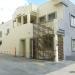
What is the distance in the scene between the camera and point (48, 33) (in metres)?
20.9

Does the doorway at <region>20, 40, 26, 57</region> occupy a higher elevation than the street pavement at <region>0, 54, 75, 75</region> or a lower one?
higher

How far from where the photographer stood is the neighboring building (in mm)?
20516

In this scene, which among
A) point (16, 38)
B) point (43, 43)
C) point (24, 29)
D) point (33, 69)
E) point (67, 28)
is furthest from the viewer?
point (16, 38)

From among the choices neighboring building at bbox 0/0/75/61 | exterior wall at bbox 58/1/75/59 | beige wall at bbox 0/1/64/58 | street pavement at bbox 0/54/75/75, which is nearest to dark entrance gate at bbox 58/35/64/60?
neighboring building at bbox 0/0/75/61

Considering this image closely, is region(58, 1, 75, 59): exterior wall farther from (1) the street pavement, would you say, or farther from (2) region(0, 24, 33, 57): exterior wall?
(1) the street pavement

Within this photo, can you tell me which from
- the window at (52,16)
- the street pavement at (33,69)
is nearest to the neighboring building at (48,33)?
the window at (52,16)

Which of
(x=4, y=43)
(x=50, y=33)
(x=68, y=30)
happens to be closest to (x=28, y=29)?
(x=50, y=33)

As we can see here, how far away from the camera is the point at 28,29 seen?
22.5m

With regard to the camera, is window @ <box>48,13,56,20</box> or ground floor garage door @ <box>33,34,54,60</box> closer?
ground floor garage door @ <box>33,34,54,60</box>

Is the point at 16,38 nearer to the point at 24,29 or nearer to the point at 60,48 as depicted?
the point at 24,29

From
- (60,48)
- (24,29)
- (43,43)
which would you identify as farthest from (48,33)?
(24,29)

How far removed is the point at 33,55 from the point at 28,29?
332cm

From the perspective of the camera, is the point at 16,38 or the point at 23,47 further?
the point at 16,38

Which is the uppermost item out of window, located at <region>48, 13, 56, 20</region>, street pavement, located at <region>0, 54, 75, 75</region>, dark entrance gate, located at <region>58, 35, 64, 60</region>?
window, located at <region>48, 13, 56, 20</region>
